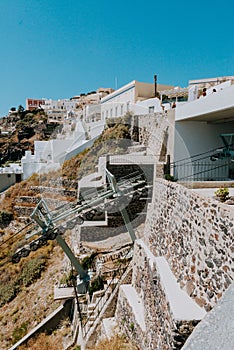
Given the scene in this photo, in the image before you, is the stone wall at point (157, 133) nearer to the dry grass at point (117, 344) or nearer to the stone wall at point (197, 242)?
the stone wall at point (197, 242)

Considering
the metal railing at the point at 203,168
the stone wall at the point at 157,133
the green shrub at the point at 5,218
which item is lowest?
the green shrub at the point at 5,218

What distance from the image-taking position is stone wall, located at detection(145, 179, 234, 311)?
8.96 feet

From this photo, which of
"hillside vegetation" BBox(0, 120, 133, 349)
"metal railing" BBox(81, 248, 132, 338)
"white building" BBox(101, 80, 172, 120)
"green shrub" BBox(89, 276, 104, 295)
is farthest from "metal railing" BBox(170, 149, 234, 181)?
"white building" BBox(101, 80, 172, 120)

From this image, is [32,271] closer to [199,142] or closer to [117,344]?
[117,344]

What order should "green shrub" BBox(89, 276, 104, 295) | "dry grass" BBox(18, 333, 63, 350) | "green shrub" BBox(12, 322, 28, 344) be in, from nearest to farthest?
"dry grass" BBox(18, 333, 63, 350)
"green shrub" BBox(89, 276, 104, 295)
"green shrub" BBox(12, 322, 28, 344)

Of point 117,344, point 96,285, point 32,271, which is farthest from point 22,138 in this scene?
point 117,344

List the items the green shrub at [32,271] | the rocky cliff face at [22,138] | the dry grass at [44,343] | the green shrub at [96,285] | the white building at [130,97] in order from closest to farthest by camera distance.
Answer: the dry grass at [44,343] < the green shrub at [96,285] < the green shrub at [32,271] < the white building at [130,97] < the rocky cliff face at [22,138]

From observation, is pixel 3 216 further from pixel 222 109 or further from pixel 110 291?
pixel 222 109

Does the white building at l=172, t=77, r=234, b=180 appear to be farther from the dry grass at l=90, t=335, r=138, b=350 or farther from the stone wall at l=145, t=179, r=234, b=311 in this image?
the dry grass at l=90, t=335, r=138, b=350

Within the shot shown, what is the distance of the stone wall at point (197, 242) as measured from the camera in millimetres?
2732

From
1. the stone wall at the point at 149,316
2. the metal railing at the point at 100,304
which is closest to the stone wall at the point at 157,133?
the stone wall at the point at 149,316

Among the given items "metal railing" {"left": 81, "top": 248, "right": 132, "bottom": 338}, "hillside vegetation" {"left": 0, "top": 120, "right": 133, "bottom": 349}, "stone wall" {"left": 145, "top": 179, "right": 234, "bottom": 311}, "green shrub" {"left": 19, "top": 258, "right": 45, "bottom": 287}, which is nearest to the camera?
"stone wall" {"left": 145, "top": 179, "right": 234, "bottom": 311}

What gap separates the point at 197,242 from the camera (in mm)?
3352

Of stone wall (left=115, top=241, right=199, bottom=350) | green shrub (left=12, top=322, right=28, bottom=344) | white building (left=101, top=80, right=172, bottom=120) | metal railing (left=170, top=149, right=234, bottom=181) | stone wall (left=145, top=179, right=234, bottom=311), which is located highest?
white building (left=101, top=80, right=172, bottom=120)
